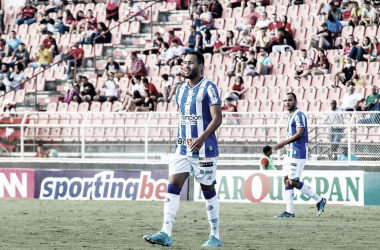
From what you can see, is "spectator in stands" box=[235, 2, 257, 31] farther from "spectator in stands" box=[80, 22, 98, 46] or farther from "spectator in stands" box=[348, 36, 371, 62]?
"spectator in stands" box=[80, 22, 98, 46]

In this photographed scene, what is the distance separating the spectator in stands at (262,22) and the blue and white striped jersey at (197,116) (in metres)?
15.1

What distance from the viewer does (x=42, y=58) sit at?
2642cm

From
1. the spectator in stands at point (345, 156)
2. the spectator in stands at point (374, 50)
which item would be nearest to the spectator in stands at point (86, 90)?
the spectator in stands at point (374, 50)

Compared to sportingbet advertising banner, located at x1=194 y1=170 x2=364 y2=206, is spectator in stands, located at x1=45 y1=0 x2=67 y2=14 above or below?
above

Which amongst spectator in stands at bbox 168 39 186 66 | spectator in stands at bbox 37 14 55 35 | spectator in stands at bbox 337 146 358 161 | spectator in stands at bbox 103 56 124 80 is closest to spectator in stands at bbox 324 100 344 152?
spectator in stands at bbox 337 146 358 161

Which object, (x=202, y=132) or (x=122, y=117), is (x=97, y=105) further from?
(x=202, y=132)

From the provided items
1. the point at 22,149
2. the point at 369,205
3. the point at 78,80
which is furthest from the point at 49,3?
the point at 369,205

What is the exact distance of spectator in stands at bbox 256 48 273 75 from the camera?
21.3 meters

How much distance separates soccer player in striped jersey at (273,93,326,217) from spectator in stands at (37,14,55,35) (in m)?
17.6

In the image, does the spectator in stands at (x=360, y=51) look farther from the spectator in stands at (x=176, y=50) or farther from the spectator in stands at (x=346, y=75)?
the spectator in stands at (x=176, y=50)

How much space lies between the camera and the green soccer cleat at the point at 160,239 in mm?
7500

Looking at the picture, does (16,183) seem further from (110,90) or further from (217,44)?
(217,44)

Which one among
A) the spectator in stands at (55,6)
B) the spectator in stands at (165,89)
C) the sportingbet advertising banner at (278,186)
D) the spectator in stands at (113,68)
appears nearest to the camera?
the sportingbet advertising banner at (278,186)

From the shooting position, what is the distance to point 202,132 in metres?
A: 7.93
